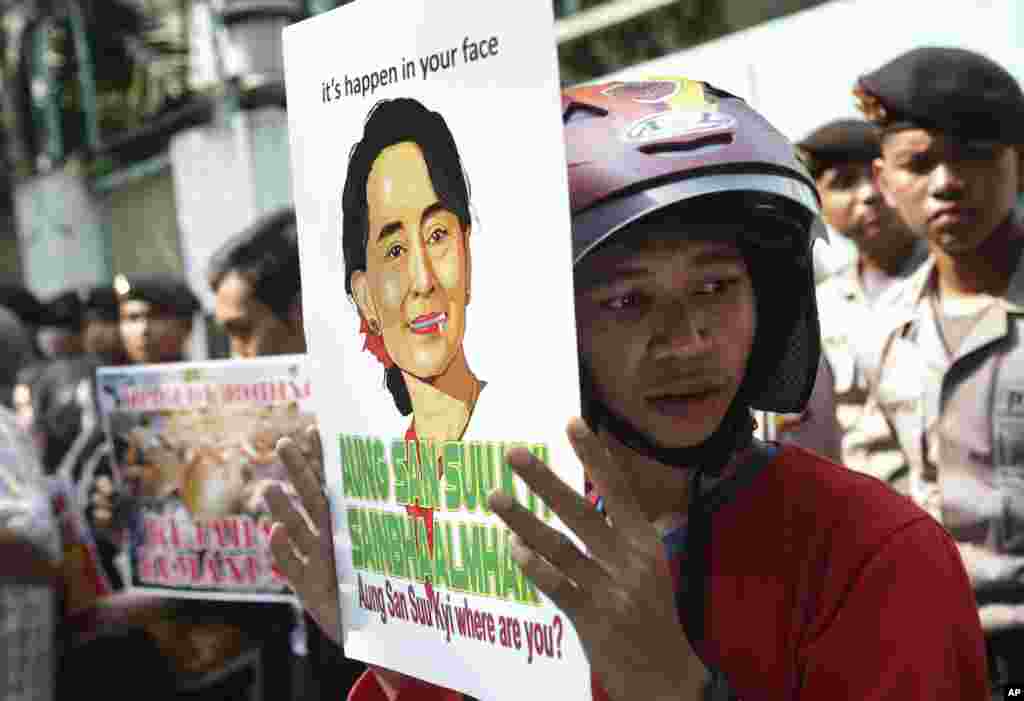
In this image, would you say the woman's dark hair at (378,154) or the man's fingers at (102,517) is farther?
the man's fingers at (102,517)

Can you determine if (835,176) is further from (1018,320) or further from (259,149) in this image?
(259,149)

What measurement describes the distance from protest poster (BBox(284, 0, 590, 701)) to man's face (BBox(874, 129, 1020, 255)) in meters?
1.56

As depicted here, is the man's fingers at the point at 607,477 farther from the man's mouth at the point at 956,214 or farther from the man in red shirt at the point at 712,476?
the man's mouth at the point at 956,214

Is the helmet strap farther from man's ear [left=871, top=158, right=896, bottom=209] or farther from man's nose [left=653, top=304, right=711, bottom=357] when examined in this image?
man's ear [left=871, top=158, right=896, bottom=209]

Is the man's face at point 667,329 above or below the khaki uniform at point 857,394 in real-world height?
above

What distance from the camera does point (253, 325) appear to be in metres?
3.40

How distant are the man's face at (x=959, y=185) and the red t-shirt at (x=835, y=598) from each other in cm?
133

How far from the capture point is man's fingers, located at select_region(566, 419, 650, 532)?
1178 mm

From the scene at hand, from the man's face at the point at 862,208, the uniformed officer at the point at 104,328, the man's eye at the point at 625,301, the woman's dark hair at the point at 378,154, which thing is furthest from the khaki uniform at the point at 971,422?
the uniformed officer at the point at 104,328

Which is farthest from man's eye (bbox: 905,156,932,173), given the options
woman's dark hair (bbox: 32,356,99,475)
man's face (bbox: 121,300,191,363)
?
woman's dark hair (bbox: 32,356,99,475)

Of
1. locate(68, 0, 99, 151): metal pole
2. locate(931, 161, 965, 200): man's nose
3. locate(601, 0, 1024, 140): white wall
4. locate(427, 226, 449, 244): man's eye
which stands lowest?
locate(427, 226, 449, 244): man's eye

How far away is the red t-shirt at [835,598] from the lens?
1258 mm

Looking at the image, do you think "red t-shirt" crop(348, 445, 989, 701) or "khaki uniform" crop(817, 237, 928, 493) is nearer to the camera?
"red t-shirt" crop(348, 445, 989, 701)

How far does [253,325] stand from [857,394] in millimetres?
1726
